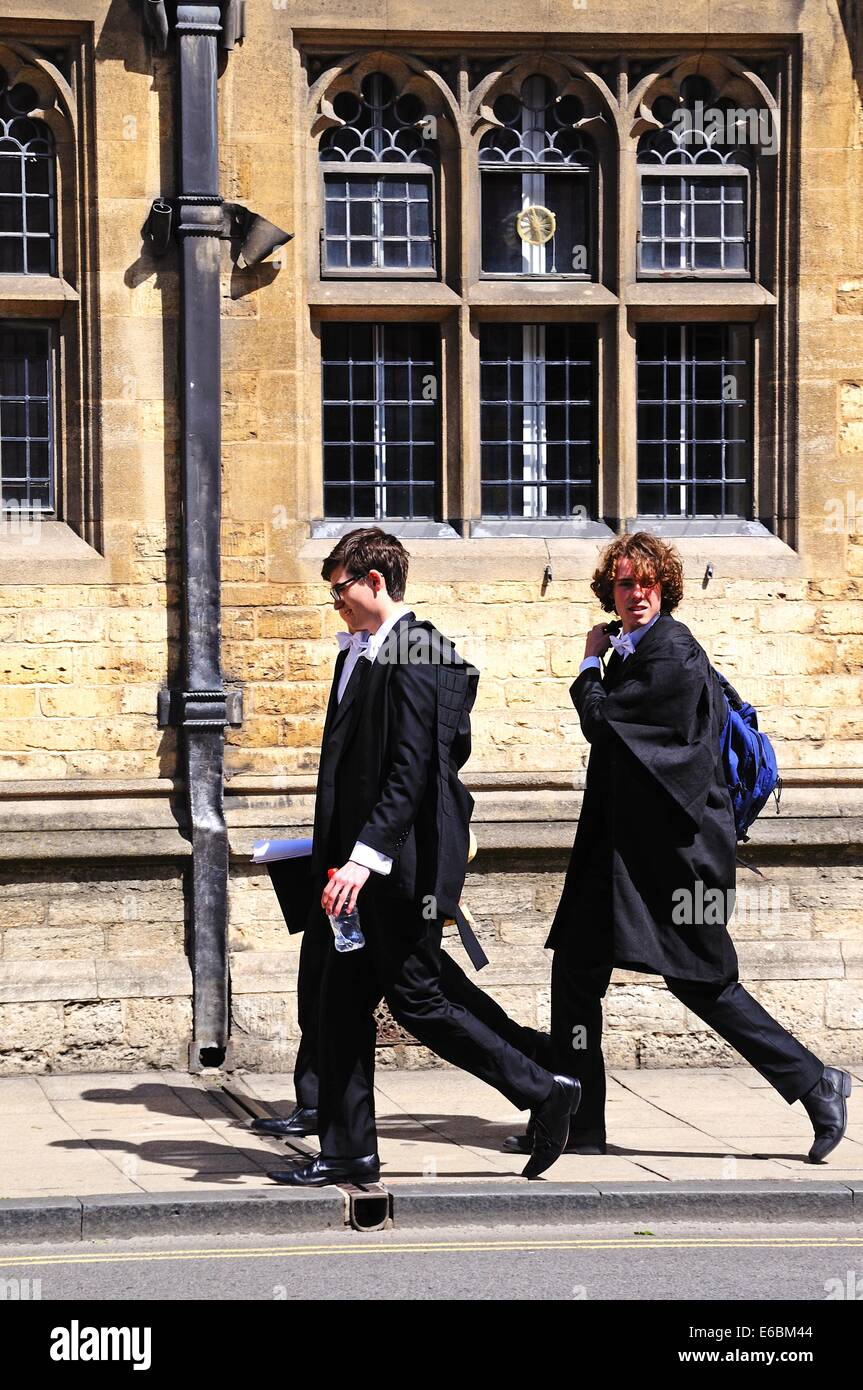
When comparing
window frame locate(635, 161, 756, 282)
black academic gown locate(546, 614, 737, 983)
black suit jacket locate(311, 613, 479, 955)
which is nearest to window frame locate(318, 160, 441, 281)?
window frame locate(635, 161, 756, 282)

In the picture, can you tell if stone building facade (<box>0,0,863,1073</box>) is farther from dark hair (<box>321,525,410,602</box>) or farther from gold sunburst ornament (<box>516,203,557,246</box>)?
dark hair (<box>321,525,410,602</box>)

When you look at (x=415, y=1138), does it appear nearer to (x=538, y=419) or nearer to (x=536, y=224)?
(x=538, y=419)

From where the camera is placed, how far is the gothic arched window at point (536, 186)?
9422 mm

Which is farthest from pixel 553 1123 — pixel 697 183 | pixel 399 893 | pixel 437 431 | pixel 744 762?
pixel 697 183

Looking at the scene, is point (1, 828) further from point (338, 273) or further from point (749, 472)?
point (749, 472)

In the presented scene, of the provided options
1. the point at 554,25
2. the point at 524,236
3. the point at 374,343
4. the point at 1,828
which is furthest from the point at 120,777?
the point at 554,25

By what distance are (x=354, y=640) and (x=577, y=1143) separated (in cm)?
203

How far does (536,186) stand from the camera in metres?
9.50

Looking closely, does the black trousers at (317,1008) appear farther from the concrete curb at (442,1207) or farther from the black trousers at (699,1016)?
the concrete curb at (442,1207)

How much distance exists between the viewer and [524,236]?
31.3 feet

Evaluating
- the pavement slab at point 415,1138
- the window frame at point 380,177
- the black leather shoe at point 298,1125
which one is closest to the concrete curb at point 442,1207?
the pavement slab at point 415,1138

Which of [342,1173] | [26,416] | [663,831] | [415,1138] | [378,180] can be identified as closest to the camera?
[342,1173]

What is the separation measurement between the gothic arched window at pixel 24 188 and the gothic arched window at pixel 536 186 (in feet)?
6.76

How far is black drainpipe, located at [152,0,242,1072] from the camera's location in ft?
29.0
